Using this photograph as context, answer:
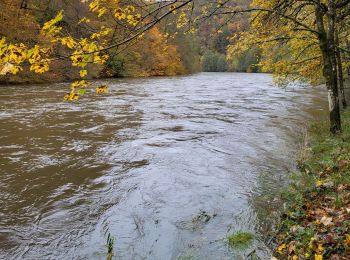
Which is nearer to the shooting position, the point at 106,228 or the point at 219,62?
the point at 106,228

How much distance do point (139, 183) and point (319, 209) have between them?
13.3 ft

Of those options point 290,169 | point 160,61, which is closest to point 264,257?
point 290,169

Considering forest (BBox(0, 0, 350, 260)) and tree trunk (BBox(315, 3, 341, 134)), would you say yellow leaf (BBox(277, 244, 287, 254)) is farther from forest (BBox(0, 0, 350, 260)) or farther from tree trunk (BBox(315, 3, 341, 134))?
tree trunk (BBox(315, 3, 341, 134))

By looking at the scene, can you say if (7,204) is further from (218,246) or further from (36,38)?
(36,38)

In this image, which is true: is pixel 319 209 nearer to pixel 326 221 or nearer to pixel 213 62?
pixel 326 221

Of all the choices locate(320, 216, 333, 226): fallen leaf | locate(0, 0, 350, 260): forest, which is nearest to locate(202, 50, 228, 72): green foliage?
locate(0, 0, 350, 260): forest

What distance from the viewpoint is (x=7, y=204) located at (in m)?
7.05

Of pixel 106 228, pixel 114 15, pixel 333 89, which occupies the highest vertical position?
pixel 114 15

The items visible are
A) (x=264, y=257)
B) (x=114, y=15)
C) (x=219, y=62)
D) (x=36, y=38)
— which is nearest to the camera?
(x=114, y=15)

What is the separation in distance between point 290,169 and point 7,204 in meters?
6.42

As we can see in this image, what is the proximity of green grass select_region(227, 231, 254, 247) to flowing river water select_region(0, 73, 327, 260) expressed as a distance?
10 centimetres

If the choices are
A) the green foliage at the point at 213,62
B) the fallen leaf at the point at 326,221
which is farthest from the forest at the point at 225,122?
the green foliage at the point at 213,62

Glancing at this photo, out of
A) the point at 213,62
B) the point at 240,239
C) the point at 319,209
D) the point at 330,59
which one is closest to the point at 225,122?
the point at 330,59

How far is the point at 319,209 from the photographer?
5699 mm
